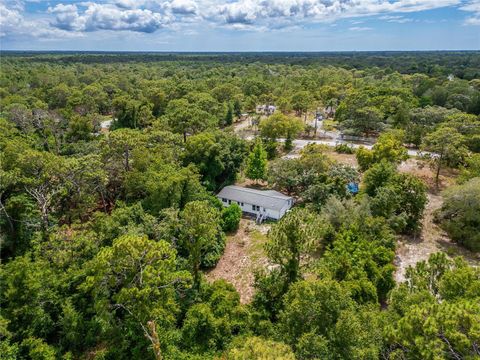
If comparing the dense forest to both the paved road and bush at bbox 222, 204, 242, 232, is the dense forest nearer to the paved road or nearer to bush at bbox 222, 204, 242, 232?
bush at bbox 222, 204, 242, 232

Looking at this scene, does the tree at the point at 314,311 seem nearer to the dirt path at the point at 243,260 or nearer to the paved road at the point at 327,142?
the dirt path at the point at 243,260

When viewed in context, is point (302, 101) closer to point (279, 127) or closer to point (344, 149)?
point (279, 127)

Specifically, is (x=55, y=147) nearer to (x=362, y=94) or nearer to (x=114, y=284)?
(x=114, y=284)

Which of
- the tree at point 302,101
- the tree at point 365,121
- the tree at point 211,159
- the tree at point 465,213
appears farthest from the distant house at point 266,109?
the tree at point 465,213

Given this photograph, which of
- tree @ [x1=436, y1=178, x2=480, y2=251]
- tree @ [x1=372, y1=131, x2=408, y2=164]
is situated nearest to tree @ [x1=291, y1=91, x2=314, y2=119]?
tree @ [x1=372, y1=131, x2=408, y2=164]

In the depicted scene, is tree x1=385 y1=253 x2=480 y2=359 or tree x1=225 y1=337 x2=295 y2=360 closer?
tree x1=225 y1=337 x2=295 y2=360

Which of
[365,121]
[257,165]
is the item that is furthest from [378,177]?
[365,121]
